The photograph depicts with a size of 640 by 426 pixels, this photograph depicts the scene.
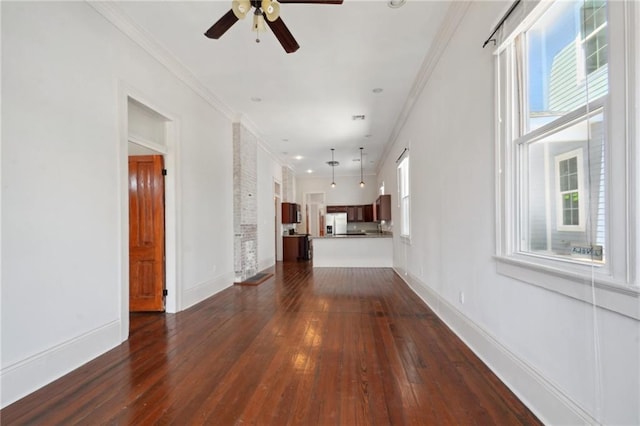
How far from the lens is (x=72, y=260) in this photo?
264 centimetres

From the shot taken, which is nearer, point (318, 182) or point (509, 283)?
point (509, 283)

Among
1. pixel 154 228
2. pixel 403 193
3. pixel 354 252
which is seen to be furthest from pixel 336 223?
pixel 154 228

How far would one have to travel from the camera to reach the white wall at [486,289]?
1.43m

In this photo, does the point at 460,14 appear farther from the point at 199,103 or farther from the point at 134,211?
the point at 134,211

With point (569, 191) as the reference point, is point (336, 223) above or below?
below

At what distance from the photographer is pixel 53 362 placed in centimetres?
243

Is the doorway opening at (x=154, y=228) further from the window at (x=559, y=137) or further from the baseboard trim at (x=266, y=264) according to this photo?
the window at (x=559, y=137)

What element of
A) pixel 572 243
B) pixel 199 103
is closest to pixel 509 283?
pixel 572 243

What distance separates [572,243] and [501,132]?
1.01 m

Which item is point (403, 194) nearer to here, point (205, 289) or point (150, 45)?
point (205, 289)

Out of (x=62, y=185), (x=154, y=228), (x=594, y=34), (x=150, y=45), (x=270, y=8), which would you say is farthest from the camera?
(x=154, y=228)

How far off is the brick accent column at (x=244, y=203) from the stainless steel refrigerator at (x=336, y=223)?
236 inches

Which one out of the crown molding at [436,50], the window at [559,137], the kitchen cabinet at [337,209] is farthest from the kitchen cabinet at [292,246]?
the window at [559,137]

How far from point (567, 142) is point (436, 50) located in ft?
8.20
